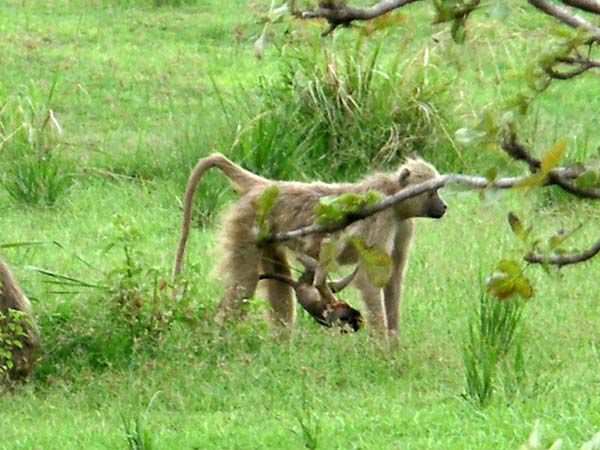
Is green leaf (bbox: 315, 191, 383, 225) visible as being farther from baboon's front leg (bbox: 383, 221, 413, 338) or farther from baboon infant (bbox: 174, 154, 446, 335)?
baboon's front leg (bbox: 383, 221, 413, 338)

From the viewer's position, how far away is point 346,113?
10.3 meters

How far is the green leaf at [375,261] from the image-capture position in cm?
227

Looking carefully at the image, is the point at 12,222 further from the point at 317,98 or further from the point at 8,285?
the point at 8,285

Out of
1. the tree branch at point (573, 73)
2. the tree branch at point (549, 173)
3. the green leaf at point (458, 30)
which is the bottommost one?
the tree branch at point (549, 173)

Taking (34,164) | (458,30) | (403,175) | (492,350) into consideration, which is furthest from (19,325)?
(458,30)

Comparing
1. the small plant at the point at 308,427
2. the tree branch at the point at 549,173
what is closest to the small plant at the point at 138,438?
the small plant at the point at 308,427

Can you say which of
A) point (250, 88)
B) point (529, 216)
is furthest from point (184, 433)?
point (250, 88)

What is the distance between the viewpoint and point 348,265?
7340mm

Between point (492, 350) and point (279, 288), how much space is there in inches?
74.7

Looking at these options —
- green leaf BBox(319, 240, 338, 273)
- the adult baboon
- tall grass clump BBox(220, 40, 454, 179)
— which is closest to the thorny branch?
green leaf BBox(319, 240, 338, 273)

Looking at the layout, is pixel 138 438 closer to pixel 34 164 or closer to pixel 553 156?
pixel 553 156

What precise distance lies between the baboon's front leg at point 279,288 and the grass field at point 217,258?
0.09 metres

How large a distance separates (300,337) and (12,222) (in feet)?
10.9

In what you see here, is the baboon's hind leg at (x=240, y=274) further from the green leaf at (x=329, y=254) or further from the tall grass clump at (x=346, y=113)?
the green leaf at (x=329, y=254)
